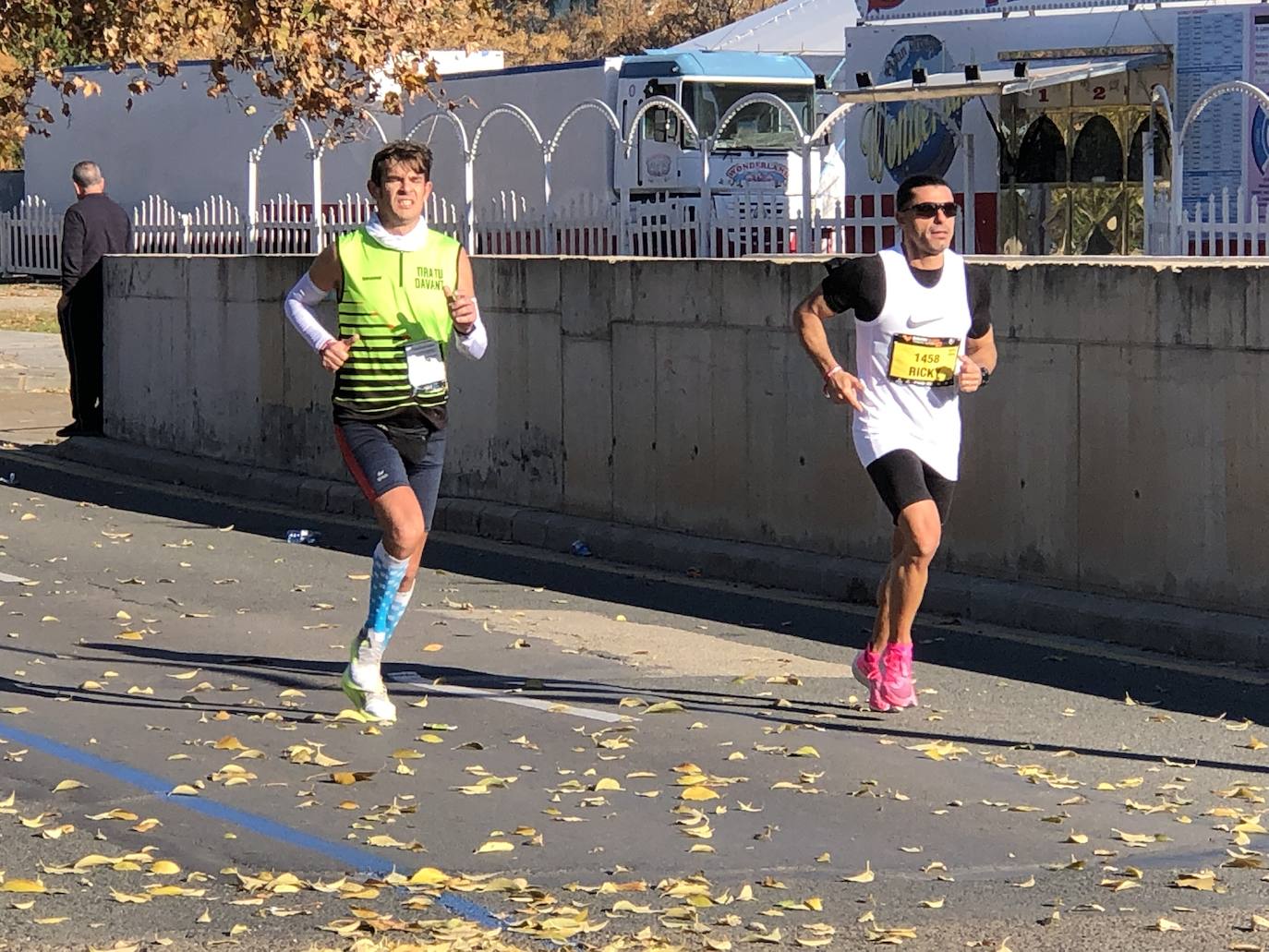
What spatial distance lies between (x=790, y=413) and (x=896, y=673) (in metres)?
3.88

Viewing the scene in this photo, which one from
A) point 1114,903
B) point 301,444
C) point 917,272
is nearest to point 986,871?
point 1114,903

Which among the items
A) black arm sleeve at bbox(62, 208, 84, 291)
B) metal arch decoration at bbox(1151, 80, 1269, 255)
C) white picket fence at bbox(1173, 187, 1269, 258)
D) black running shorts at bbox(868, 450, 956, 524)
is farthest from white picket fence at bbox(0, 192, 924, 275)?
black running shorts at bbox(868, 450, 956, 524)

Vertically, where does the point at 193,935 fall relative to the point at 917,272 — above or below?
below

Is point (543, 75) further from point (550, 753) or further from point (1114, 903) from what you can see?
point (1114, 903)

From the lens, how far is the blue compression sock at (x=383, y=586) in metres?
7.93

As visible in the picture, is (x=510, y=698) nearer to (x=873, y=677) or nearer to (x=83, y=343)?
(x=873, y=677)

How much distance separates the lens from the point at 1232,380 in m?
9.70

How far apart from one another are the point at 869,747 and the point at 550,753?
107 cm

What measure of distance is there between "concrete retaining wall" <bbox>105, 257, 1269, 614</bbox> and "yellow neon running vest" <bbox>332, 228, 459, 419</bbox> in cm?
361

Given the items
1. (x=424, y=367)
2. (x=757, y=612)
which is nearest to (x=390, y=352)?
(x=424, y=367)

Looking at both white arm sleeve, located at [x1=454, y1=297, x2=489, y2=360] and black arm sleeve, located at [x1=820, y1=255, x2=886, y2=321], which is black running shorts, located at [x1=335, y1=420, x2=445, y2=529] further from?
black arm sleeve, located at [x1=820, y1=255, x2=886, y2=321]

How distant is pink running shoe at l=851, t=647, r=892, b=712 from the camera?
810 cm

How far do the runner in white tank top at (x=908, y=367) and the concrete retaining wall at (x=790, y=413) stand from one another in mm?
2182

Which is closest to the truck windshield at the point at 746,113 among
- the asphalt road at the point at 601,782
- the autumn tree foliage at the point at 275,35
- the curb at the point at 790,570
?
the autumn tree foliage at the point at 275,35
